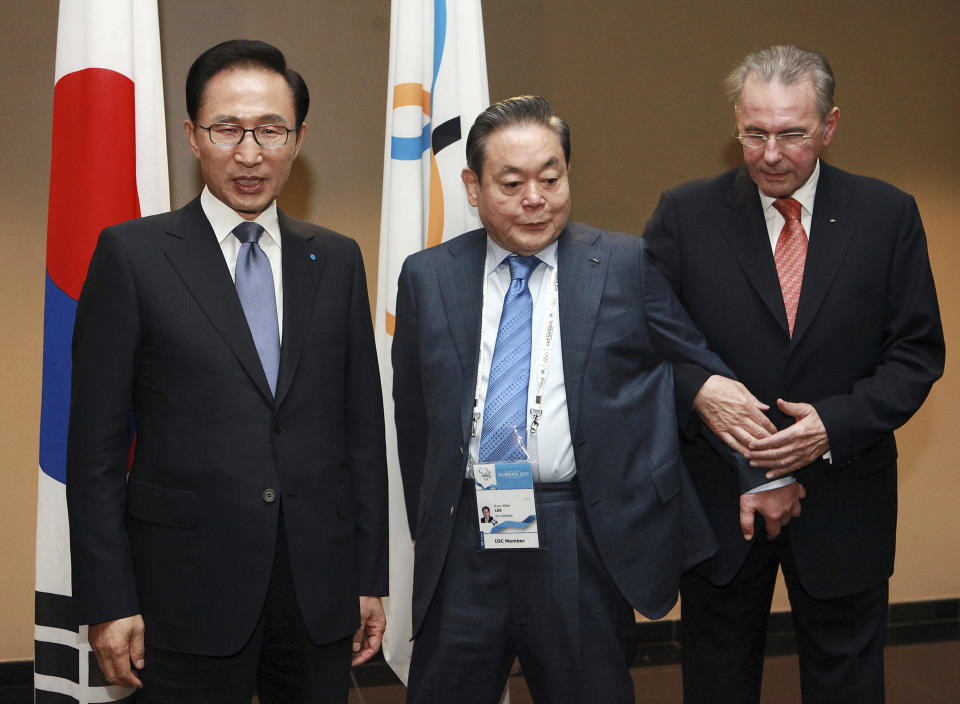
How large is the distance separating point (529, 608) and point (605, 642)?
7.6 inches

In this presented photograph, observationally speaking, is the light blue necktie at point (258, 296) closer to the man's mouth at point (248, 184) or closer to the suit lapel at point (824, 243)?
the man's mouth at point (248, 184)

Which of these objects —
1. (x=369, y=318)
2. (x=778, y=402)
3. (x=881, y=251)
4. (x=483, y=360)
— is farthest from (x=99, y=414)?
(x=881, y=251)

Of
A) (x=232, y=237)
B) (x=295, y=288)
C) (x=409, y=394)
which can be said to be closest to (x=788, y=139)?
(x=409, y=394)

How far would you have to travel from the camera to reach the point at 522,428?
2064 millimetres

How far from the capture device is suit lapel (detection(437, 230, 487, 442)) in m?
2.11

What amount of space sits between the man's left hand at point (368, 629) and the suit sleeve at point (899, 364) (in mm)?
1147

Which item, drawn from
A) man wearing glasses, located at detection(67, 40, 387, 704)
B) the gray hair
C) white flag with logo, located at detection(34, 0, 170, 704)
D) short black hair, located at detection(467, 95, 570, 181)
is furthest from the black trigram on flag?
the gray hair

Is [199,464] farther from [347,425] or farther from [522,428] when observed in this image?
[522,428]

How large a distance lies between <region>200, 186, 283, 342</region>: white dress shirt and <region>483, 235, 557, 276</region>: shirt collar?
503 millimetres

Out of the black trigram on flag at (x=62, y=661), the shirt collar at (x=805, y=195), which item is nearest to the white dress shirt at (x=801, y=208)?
the shirt collar at (x=805, y=195)

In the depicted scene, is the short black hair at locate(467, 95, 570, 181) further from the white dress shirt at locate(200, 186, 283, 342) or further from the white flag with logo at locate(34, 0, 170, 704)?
the white flag with logo at locate(34, 0, 170, 704)

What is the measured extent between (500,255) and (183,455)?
0.87 meters

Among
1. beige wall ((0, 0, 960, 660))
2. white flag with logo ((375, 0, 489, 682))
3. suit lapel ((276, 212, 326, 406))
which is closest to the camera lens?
suit lapel ((276, 212, 326, 406))

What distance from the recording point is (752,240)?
2.36 m
